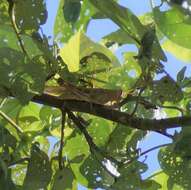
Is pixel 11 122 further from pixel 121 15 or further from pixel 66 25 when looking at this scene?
pixel 121 15

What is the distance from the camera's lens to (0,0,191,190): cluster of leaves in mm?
720

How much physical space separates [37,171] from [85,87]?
14 cm

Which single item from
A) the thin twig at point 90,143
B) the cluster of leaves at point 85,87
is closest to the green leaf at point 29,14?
the cluster of leaves at point 85,87

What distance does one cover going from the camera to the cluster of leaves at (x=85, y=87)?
72 cm

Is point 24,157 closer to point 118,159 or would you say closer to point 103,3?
point 118,159

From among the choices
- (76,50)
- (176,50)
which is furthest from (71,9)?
(176,50)

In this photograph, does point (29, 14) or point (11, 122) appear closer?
point (29, 14)

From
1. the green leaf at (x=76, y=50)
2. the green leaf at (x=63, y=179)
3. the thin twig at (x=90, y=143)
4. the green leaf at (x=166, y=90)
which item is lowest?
the green leaf at (x=63, y=179)

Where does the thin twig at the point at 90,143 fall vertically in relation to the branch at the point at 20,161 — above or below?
above

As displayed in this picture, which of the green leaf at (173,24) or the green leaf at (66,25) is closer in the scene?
the green leaf at (173,24)

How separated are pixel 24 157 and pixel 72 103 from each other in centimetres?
12

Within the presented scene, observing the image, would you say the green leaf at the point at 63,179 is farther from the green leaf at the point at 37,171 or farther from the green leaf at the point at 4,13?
the green leaf at the point at 4,13

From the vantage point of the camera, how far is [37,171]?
85 centimetres

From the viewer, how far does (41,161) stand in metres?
0.86
